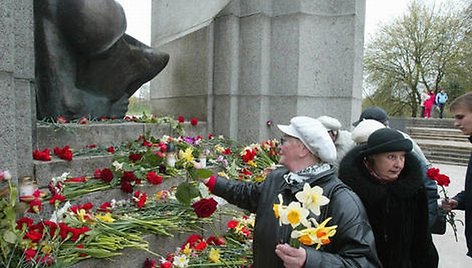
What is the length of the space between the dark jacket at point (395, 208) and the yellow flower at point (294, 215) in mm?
897

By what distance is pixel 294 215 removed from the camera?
146 cm

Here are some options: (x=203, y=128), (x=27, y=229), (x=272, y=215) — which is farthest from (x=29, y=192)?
(x=203, y=128)

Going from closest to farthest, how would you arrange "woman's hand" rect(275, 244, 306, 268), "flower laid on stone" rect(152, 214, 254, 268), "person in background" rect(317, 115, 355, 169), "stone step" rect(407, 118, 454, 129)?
"woman's hand" rect(275, 244, 306, 268)
"flower laid on stone" rect(152, 214, 254, 268)
"person in background" rect(317, 115, 355, 169)
"stone step" rect(407, 118, 454, 129)

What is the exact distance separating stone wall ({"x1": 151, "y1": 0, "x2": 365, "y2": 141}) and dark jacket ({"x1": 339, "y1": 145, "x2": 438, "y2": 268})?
3.47 meters

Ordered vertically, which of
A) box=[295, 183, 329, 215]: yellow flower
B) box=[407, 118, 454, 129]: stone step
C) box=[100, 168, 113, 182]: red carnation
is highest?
box=[295, 183, 329, 215]: yellow flower

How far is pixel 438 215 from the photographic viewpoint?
2.88m

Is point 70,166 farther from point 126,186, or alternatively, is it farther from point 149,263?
point 149,263

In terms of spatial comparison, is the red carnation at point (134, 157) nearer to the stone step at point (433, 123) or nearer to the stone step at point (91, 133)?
the stone step at point (91, 133)

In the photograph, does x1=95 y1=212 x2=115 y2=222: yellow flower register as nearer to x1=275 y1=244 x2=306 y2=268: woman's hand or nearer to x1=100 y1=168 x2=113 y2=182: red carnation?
x1=100 y1=168 x2=113 y2=182: red carnation

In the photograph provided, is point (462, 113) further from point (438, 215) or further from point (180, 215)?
point (180, 215)

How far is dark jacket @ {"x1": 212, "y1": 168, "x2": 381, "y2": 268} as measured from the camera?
169cm

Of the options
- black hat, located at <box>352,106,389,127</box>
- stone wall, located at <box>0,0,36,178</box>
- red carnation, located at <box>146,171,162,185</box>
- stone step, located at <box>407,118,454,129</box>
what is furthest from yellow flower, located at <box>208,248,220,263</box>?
stone step, located at <box>407,118,454,129</box>

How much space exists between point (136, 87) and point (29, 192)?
3.15 meters

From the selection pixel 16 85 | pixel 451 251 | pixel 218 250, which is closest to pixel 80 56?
pixel 16 85
